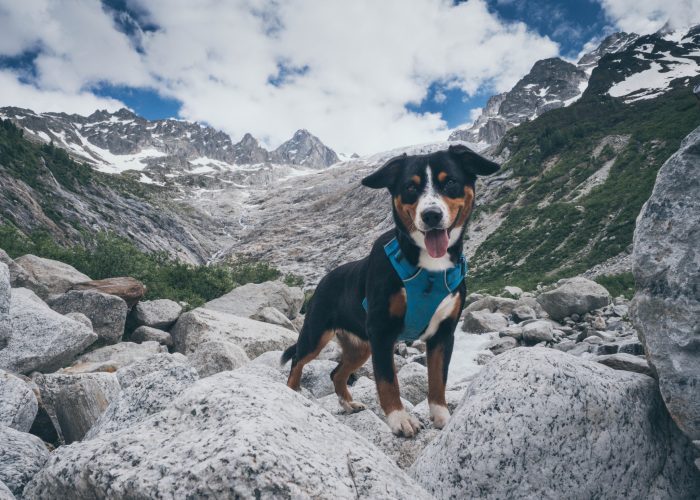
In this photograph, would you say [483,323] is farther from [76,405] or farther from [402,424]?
[76,405]

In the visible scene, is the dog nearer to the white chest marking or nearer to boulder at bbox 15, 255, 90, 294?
the white chest marking

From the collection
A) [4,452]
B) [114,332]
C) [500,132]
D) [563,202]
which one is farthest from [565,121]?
[500,132]

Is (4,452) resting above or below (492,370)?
above

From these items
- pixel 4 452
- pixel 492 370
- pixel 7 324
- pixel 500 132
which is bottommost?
pixel 492 370

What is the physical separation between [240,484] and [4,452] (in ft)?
7.51

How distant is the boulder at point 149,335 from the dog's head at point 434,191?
833 cm

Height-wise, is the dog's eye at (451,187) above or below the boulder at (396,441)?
above

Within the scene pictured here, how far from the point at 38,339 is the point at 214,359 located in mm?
2606

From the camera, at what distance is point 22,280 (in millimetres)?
9898

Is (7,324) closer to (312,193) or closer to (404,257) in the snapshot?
(404,257)

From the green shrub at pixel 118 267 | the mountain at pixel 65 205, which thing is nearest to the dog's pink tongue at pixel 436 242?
the green shrub at pixel 118 267

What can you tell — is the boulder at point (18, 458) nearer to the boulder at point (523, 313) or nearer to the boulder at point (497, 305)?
the boulder at point (523, 313)

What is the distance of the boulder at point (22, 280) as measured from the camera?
978cm

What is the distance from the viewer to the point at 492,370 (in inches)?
137
